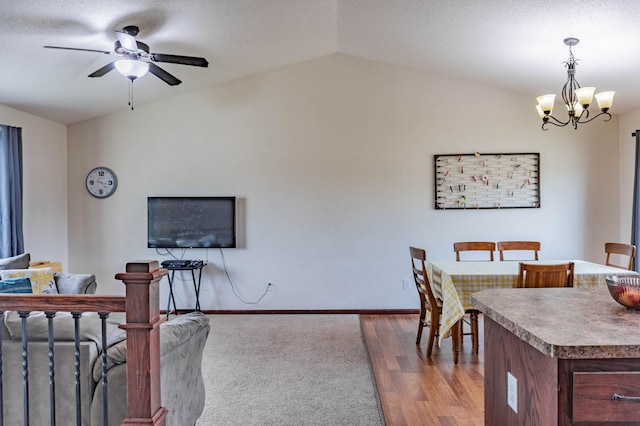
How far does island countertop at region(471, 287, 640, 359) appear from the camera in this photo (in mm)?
1057

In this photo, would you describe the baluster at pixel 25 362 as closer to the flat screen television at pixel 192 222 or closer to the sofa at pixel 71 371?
the sofa at pixel 71 371

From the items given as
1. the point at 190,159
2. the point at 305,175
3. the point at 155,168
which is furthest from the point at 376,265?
the point at 155,168

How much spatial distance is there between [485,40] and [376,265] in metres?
2.71

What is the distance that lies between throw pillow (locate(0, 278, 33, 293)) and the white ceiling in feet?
A: 6.03

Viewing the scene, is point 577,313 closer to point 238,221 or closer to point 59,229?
point 238,221

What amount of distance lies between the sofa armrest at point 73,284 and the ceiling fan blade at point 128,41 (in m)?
2.08

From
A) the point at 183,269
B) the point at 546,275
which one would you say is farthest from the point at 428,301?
the point at 183,269

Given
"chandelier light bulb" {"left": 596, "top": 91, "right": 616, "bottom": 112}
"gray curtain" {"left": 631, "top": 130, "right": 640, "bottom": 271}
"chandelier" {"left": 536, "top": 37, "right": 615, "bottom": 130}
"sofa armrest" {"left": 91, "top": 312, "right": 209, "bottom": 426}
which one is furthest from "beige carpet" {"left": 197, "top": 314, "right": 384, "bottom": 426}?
"gray curtain" {"left": 631, "top": 130, "right": 640, "bottom": 271}

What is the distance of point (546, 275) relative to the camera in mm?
2828

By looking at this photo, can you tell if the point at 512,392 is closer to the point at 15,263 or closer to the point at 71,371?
the point at 71,371

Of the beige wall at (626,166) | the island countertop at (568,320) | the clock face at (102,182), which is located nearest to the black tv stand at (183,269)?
the clock face at (102,182)

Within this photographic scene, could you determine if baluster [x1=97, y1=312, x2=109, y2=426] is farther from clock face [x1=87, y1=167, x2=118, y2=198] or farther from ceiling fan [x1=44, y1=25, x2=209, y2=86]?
clock face [x1=87, y1=167, x2=118, y2=198]

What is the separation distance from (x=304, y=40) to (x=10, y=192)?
346 cm

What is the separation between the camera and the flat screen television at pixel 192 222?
4.94 m
